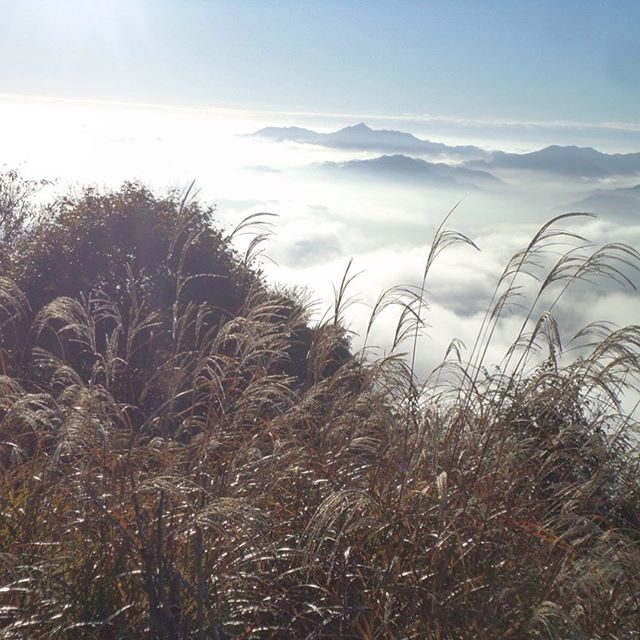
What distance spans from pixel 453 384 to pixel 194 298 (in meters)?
7.09

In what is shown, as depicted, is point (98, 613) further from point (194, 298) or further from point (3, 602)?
point (194, 298)

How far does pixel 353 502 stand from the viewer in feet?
8.46

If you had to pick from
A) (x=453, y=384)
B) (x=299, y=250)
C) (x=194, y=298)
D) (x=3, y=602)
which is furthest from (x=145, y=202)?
(x=299, y=250)

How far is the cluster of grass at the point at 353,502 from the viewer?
8.27 ft

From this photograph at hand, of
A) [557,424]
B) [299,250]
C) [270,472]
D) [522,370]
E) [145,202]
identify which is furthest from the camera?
[299,250]

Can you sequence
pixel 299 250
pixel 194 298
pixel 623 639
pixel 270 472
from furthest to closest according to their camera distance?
pixel 299 250
pixel 194 298
pixel 270 472
pixel 623 639

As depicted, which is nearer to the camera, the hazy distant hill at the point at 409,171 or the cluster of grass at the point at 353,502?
the cluster of grass at the point at 353,502

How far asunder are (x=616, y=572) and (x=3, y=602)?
195cm

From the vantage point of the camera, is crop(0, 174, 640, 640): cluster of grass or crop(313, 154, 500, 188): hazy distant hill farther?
crop(313, 154, 500, 188): hazy distant hill

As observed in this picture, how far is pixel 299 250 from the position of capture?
15988 cm

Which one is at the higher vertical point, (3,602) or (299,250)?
(3,602)

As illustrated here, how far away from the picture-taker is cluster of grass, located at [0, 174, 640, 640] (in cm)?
252

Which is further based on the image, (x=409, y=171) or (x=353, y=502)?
(x=409, y=171)

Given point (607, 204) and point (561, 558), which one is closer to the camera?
point (561, 558)
